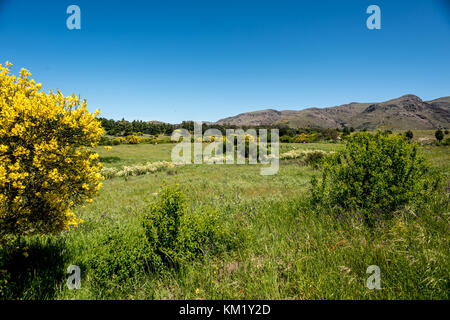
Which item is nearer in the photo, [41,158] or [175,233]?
[41,158]

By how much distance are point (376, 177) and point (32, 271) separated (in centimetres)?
695

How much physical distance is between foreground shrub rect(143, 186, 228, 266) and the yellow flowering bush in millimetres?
1242

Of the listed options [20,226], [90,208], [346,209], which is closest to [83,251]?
[20,226]

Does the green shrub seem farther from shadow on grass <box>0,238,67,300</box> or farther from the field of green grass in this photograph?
shadow on grass <box>0,238,67,300</box>

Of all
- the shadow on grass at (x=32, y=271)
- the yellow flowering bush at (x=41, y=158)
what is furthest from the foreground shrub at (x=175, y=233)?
the shadow on grass at (x=32, y=271)

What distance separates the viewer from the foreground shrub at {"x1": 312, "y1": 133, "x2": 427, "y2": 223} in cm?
451

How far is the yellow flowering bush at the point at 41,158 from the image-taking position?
110 inches

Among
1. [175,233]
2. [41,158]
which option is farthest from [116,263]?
[41,158]

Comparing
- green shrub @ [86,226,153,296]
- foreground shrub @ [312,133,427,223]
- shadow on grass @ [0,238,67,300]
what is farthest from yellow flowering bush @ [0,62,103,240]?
foreground shrub @ [312,133,427,223]

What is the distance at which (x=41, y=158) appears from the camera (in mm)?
2893

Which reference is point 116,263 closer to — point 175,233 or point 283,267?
point 175,233

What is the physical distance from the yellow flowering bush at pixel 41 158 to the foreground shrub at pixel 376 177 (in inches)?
221

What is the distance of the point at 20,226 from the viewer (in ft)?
9.82
